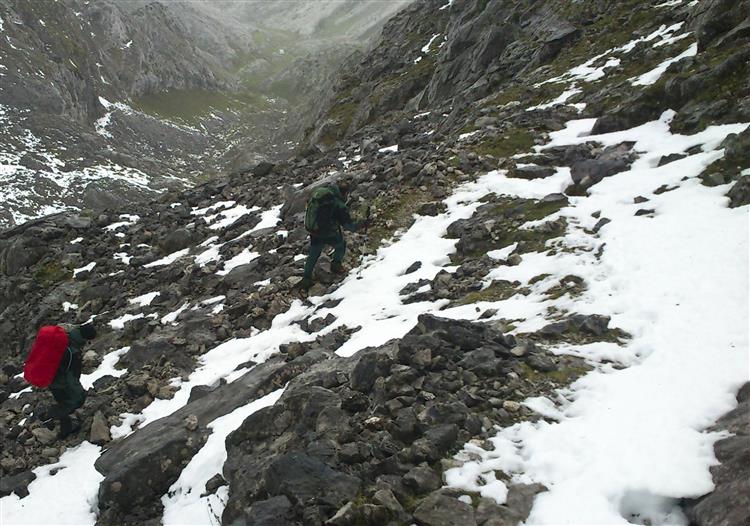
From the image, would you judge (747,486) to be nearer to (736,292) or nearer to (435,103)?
(736,292)

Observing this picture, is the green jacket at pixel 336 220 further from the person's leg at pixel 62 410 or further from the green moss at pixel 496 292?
the person's leg at pixel 62 410

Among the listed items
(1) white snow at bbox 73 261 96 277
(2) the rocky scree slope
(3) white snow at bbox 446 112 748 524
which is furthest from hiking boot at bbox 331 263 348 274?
(1) white snow at bbox 73 261 96 277

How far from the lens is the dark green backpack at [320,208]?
39.5 feet

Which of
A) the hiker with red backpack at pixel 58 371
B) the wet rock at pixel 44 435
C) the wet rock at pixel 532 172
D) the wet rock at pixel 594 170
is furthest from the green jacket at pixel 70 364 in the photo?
the wet rock at pixel 594 170

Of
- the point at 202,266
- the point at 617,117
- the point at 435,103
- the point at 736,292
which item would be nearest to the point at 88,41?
the point at 435,103

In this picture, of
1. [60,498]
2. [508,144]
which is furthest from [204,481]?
[508,144]

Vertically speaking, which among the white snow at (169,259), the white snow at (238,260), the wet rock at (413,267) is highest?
the white snow at (169,259)

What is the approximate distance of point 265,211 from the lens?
2014cm

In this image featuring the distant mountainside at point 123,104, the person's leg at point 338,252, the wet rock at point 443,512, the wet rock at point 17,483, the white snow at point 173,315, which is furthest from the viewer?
the distant mountainside at point 123,104

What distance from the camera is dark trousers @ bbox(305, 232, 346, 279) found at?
12.5 metres

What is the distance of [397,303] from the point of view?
10.4 metres

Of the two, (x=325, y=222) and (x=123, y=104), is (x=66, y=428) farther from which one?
(x=123, y=104)

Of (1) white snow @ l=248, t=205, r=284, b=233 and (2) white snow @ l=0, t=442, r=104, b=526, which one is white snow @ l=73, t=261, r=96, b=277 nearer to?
(1) white snow @ l=248, t=205, r=284, b=233

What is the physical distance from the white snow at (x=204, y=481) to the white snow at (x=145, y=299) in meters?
8.96
